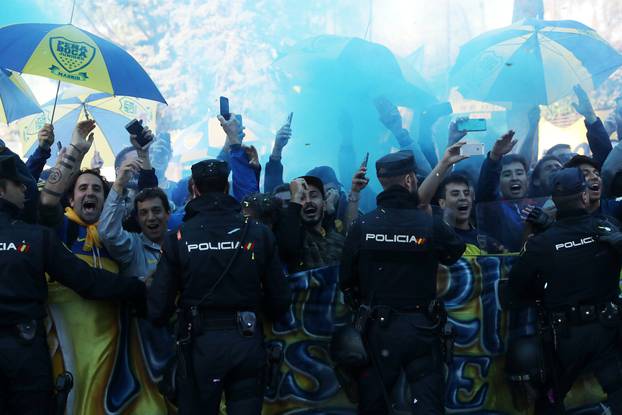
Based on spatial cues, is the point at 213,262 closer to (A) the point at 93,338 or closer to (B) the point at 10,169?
(A) the point at 93,338

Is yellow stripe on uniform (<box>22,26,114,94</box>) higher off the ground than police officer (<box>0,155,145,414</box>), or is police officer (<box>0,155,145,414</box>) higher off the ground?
yellow stripe on uniform (<box>22,26,114,94</box>)

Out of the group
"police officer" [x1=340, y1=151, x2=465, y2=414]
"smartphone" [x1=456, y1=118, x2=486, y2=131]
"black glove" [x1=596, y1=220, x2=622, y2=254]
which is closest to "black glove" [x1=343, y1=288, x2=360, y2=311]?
"police officer" [x1=340, y1=151, x2=465, y2=414]

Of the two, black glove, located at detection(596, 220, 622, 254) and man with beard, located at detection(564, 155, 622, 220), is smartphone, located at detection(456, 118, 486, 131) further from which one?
black glove, located at detection(596, 220, 622, 254)

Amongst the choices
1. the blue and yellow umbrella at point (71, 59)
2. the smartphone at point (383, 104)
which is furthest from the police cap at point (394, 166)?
the smartphone at point (383, 104)

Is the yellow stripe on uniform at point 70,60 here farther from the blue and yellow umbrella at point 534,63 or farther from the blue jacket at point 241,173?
the blue and yellow umbrella at point 534,63

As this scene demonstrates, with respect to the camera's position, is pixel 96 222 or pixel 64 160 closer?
pixel 64 160

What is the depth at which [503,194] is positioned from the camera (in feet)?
20.1

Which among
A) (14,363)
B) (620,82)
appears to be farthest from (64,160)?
(620,82)

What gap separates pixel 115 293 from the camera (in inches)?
154

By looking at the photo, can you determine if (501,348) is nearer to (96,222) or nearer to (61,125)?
(96,222)

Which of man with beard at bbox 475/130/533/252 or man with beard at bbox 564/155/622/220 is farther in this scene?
man with beard at bbox 564/155/622/220

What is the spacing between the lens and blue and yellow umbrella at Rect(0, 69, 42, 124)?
719cm

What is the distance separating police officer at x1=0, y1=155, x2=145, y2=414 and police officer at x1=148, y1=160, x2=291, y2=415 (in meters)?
0.50

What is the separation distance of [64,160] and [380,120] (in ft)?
15.5
